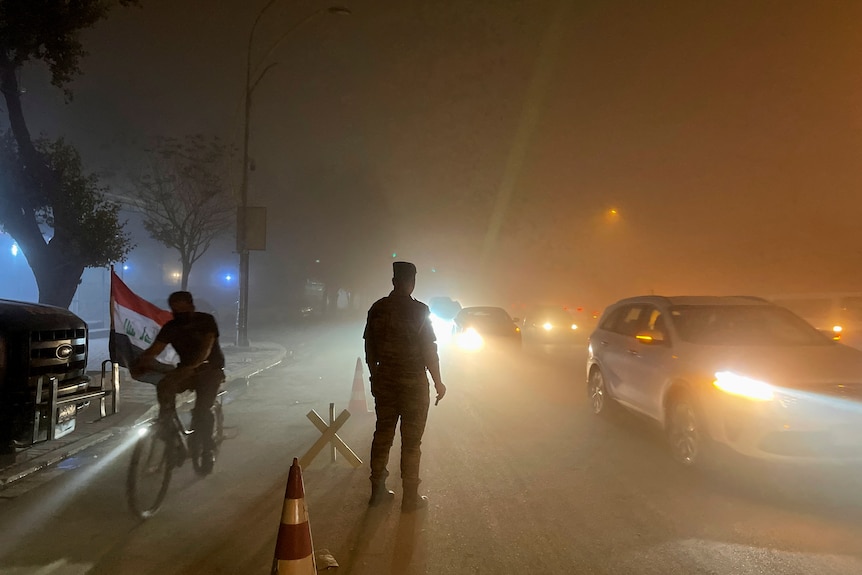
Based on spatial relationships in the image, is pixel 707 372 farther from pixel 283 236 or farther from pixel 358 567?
pixel 283 236

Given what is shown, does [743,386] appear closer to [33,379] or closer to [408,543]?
[408,543]

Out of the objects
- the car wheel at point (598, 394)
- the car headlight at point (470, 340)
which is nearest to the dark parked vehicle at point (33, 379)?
the car wheel at point (598, 394)

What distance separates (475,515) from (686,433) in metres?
2.66

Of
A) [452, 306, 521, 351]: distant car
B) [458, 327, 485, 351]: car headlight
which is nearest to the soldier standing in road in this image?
[452, 306, 521, 351]: distant car

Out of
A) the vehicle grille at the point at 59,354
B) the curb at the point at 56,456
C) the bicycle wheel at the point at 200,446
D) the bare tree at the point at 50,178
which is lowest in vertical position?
the curb at the point at 56,456

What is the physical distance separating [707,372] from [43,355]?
6160 mm

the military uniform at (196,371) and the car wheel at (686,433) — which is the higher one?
the military uniform at (196,371)

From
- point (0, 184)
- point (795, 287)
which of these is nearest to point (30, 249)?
point (0, 184)

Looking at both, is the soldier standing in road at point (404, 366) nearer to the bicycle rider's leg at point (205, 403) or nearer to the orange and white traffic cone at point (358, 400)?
the bicycle rider's leg at point (205, 403)

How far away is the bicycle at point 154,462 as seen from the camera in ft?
17.2

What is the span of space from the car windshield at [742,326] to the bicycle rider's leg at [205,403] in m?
4.84

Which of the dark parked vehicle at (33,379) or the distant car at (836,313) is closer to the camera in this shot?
the dark parked vehicle at (33,379)

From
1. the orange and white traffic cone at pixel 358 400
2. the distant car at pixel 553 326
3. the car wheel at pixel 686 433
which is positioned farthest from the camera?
the distant car at pixel 553 326

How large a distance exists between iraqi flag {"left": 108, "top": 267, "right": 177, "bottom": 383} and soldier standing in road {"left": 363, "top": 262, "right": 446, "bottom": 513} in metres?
3.54
